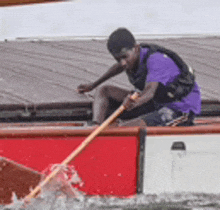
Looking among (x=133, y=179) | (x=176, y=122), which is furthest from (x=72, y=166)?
(x=176, y=122)

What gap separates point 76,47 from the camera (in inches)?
Answer: 239

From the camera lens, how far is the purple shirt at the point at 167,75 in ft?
12.2

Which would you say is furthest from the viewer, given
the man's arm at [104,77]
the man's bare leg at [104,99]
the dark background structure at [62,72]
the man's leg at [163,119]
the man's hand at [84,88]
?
the man's hand at [84,88]

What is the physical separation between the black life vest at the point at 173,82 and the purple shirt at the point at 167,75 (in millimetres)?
35

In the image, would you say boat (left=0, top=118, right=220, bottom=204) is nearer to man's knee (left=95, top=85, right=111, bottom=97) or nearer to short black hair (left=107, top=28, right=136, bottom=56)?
man's knee (left=95, top=85, right=111, bottom=97)

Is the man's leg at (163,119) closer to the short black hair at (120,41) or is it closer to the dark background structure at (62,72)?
the dark background structure at (62,72)

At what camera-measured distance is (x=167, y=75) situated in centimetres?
375

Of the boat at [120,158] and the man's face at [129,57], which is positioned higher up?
the man's face at [129,57]

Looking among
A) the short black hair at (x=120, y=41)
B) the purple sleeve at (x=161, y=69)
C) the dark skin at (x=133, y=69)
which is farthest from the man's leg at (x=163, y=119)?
the short black hair at (x=120, y=41)

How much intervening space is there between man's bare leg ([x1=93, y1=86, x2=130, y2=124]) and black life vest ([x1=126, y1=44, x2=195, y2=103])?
266mm

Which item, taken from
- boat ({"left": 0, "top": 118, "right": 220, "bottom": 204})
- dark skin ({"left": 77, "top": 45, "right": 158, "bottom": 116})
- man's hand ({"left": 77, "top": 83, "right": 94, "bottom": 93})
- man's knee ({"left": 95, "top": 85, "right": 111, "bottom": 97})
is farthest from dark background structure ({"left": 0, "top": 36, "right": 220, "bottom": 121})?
dark skin ({"left": 77, "top": 45, "right": 158, "bottom": 116})

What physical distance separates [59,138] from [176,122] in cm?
94

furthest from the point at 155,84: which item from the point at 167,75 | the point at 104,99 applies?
the point at 104,99

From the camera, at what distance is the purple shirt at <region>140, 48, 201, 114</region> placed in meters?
3.73
